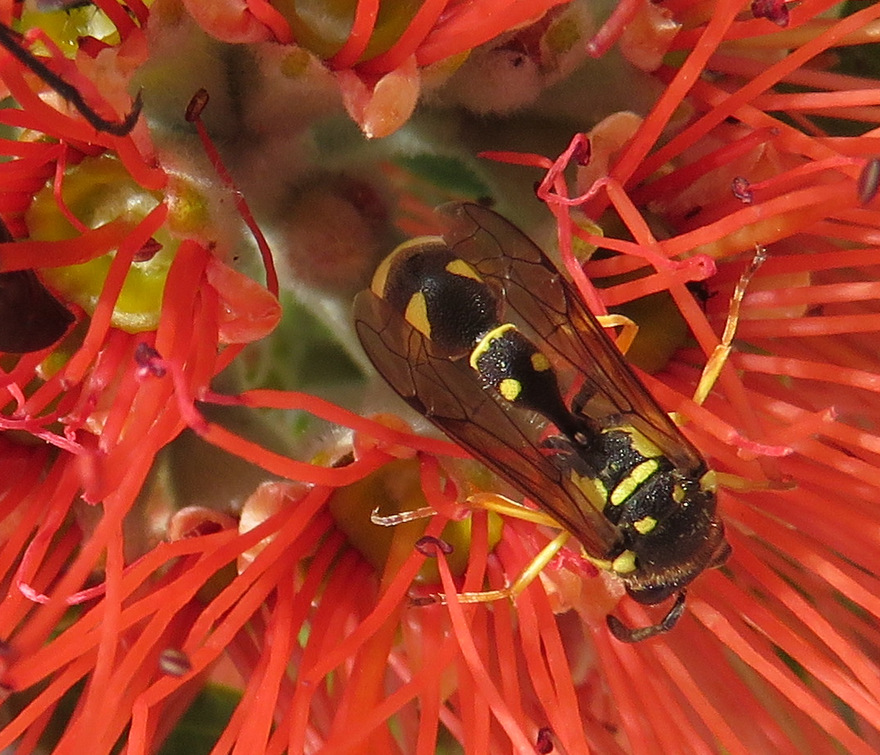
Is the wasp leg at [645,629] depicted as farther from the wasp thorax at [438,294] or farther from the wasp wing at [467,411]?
the wasp thorax at [438,294]

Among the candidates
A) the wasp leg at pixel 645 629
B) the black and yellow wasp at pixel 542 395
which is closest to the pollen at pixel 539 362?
the black and yellow wasp at pixel 542 395

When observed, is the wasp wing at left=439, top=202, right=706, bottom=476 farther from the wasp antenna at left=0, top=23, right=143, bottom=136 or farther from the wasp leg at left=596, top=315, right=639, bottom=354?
the wasp antenna at left=0, top=23, right=143, bottom=136

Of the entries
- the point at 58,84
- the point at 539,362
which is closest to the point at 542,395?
the point at 539,362

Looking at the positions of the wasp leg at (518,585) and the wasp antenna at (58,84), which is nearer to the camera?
the wasp antenna at (58,84)

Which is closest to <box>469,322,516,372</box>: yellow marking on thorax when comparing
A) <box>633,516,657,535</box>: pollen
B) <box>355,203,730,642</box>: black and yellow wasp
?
<box>355,203,730,642</box>: black and yellow wasp

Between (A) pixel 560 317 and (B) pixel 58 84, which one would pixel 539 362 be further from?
(B) pixel 58 84

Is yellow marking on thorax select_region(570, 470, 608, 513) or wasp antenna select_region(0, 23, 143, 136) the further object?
yellow marking on thorax select_region(570, 470, 608, 513)
